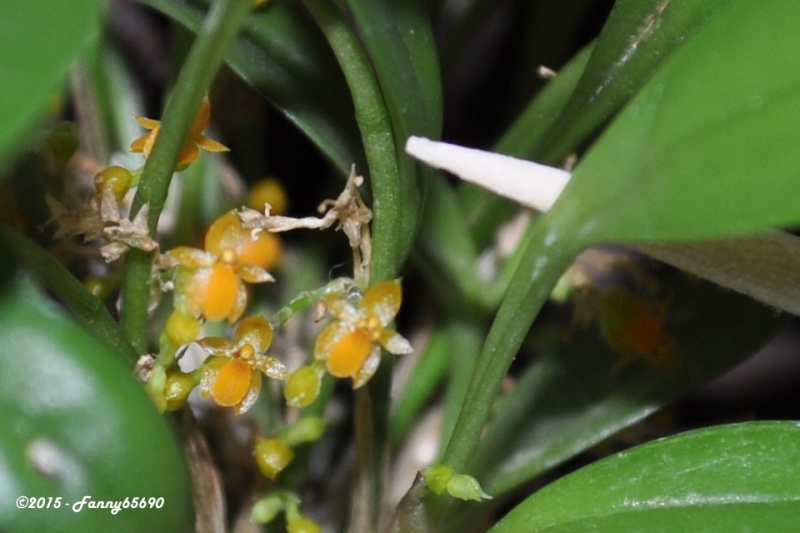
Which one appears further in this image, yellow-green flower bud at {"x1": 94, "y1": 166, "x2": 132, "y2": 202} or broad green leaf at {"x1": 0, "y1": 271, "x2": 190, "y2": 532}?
yellow-green flower bud at {"x1": 94, "y1": 166, "x2": 132, "y2": 202}

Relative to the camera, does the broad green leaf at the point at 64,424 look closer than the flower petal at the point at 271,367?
Yes

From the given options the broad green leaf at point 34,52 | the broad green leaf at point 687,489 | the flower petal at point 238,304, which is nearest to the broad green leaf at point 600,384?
the broad green leaf at point 687,489

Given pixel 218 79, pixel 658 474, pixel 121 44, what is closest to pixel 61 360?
pixel 658 474

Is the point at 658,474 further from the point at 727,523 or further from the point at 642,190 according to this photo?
the point at 642,190

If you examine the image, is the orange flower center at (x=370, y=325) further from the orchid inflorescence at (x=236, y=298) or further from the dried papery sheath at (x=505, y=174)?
the dried papery sheath at (x=505, y=174)

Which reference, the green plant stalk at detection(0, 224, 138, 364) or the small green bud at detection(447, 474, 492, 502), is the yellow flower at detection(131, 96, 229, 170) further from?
the small green bud at detection(447, 474, 492, 502)

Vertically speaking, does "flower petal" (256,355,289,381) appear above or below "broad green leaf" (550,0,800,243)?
below

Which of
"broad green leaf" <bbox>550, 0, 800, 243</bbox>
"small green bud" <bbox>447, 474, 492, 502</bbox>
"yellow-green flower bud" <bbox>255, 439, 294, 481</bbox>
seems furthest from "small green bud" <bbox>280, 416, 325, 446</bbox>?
"broad green leaf" <bbox>550, 0, 800, 243</bbox>
